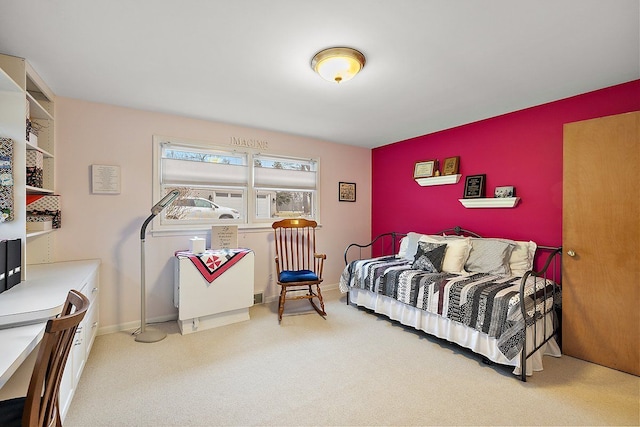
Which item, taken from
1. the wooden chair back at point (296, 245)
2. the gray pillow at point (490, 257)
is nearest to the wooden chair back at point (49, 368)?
the wooden chair back at point (296, 245)

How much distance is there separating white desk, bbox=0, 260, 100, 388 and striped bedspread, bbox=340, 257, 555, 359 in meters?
2.74

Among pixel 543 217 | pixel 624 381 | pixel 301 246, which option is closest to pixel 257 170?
pixel 301 246

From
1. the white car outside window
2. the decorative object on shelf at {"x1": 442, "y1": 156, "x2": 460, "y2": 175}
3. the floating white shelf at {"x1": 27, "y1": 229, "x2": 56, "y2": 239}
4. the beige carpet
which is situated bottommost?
the beige carpet

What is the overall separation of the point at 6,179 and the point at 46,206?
864 mm

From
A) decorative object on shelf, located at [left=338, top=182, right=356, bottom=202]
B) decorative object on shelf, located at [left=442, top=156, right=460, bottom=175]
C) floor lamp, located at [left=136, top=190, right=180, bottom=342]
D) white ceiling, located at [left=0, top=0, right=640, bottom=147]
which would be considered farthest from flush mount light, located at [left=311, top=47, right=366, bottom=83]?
decorative object on shelf, located at [left=338, top=182, right=356, bottom=202]

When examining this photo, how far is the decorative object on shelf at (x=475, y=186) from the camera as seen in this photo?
136 inches

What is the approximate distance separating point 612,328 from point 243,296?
3346 mm

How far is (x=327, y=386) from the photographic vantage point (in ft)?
6.88

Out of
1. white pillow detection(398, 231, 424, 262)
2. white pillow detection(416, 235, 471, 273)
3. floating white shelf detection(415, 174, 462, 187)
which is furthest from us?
white pillow detection(398, 231, 424, 262)

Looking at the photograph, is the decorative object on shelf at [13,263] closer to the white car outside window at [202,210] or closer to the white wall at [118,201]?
the white wall at [118,201]

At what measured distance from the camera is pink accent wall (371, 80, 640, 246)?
2793 millimetres

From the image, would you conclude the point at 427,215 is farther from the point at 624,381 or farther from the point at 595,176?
the point at 624,381

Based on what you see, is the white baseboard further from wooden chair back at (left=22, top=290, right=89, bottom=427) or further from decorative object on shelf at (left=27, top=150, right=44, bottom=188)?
wooden chair back at (left=22, top=290, right=89, bottom=427)

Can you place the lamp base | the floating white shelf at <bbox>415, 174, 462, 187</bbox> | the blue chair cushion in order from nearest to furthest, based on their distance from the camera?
the lamp base, the blue chair cushion, the floating white shelf at <bbox>415, 174, 462, 187</bbox>
